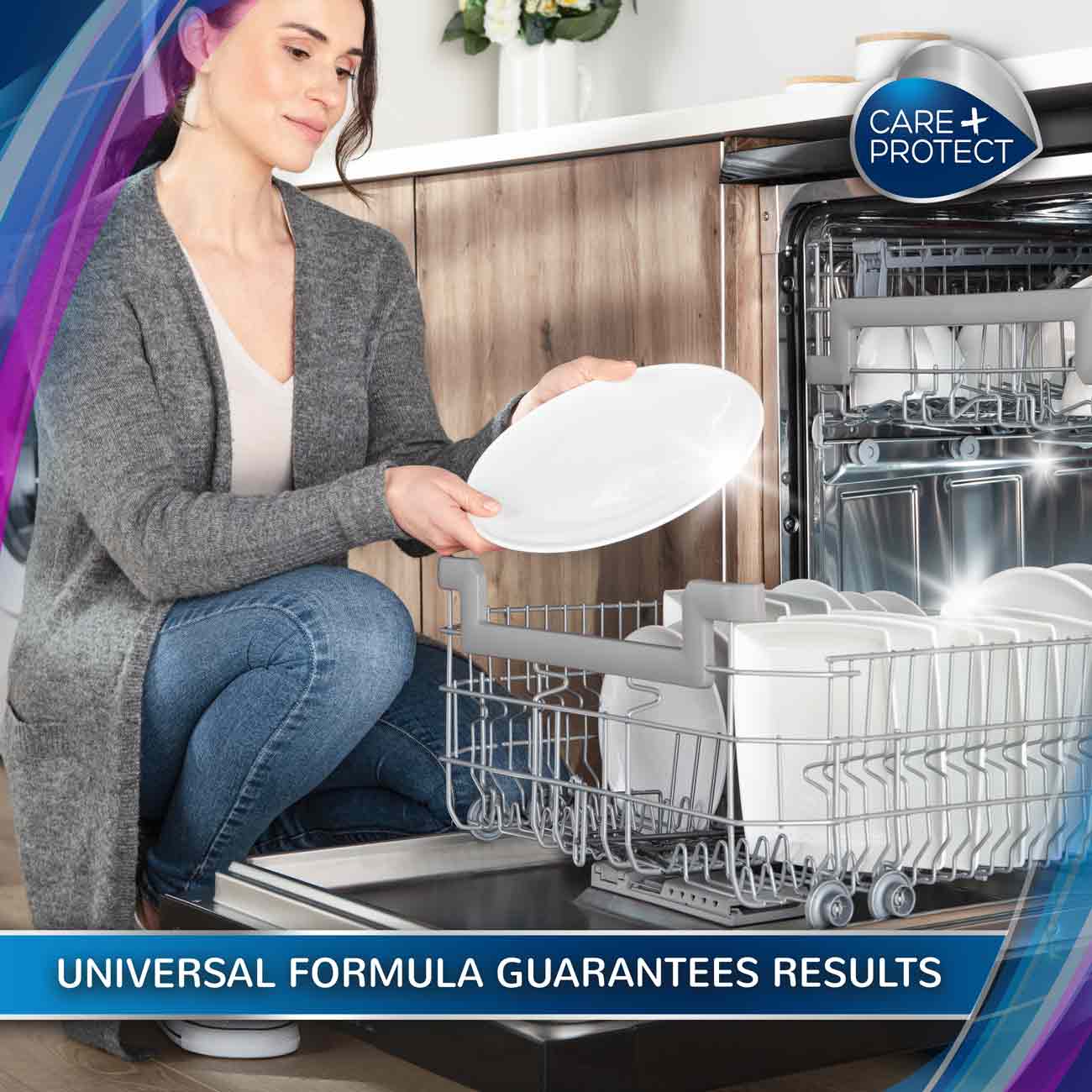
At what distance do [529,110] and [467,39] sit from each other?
0.22 metres

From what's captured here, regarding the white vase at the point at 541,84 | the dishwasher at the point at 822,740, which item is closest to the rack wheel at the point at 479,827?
the dishwasher at the point at 822,740

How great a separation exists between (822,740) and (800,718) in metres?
0.18

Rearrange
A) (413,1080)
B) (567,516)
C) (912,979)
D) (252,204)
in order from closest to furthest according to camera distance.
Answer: (912,979) < (567,516) < (413,1080) < (252,204)

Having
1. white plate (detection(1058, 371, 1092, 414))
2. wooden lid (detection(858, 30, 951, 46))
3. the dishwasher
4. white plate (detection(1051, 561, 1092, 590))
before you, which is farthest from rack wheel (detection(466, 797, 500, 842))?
wooden lid (detection(858, 30, 951, 46))

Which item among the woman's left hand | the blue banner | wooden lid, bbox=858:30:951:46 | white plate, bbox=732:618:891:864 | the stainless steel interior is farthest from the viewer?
wooden lid, bbox=858:30:951:46

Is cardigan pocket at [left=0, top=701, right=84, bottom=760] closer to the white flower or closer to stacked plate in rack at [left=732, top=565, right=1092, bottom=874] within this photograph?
stacked plate in rack at [left=732, top=565, right=1092, bottom=874]

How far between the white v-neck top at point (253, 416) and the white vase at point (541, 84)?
41.6 inches

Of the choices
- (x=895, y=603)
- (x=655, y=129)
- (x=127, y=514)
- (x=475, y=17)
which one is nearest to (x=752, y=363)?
(x=655, y=129)

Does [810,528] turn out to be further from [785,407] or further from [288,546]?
[288,546]

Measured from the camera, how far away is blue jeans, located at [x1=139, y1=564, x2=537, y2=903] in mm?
1405

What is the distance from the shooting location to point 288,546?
1.36 meters

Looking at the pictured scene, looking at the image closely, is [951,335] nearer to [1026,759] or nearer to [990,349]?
[990,349]

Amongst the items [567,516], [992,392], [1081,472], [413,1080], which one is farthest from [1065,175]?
[413,1080]

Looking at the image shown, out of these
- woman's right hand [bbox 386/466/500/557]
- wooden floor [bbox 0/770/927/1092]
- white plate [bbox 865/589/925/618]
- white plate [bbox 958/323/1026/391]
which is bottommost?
wooden floor [bbox 0/770/927/1092]
